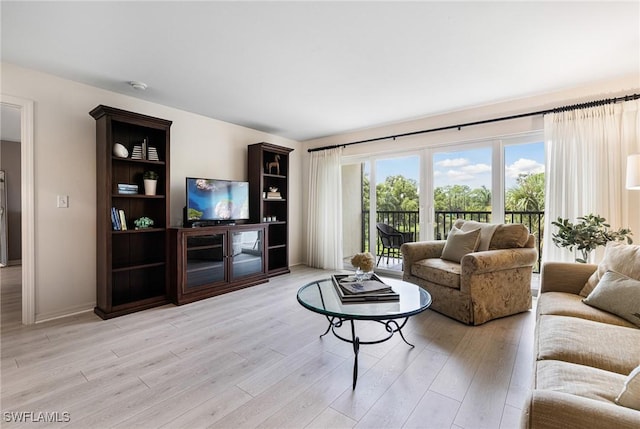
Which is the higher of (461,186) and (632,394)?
(461,186)

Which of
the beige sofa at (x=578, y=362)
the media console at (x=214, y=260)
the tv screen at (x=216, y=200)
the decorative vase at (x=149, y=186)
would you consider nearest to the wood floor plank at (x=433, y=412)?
the beige sofa at (x=578, y=362)

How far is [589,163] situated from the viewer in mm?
2875

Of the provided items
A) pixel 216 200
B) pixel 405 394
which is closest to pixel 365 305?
pixel 405 394

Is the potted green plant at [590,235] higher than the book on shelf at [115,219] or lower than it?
lower

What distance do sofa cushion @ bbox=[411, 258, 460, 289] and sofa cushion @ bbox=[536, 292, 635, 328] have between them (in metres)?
0.71

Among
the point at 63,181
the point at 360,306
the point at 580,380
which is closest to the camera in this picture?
the point at 580,380

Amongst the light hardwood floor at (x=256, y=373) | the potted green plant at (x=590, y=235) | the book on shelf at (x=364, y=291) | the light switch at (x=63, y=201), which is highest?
the light switch at (x=63, y=201)

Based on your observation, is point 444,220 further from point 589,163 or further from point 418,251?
point 589,163

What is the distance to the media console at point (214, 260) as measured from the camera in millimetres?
3176

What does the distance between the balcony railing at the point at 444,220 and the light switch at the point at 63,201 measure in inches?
153

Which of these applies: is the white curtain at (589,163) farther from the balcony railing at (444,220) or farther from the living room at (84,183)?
the balcony railing at (444,220)

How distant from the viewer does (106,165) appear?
2771 millimetres

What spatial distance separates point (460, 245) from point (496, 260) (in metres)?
0.48

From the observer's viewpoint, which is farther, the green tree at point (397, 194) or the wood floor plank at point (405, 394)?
the green tree at point (397, 194)
